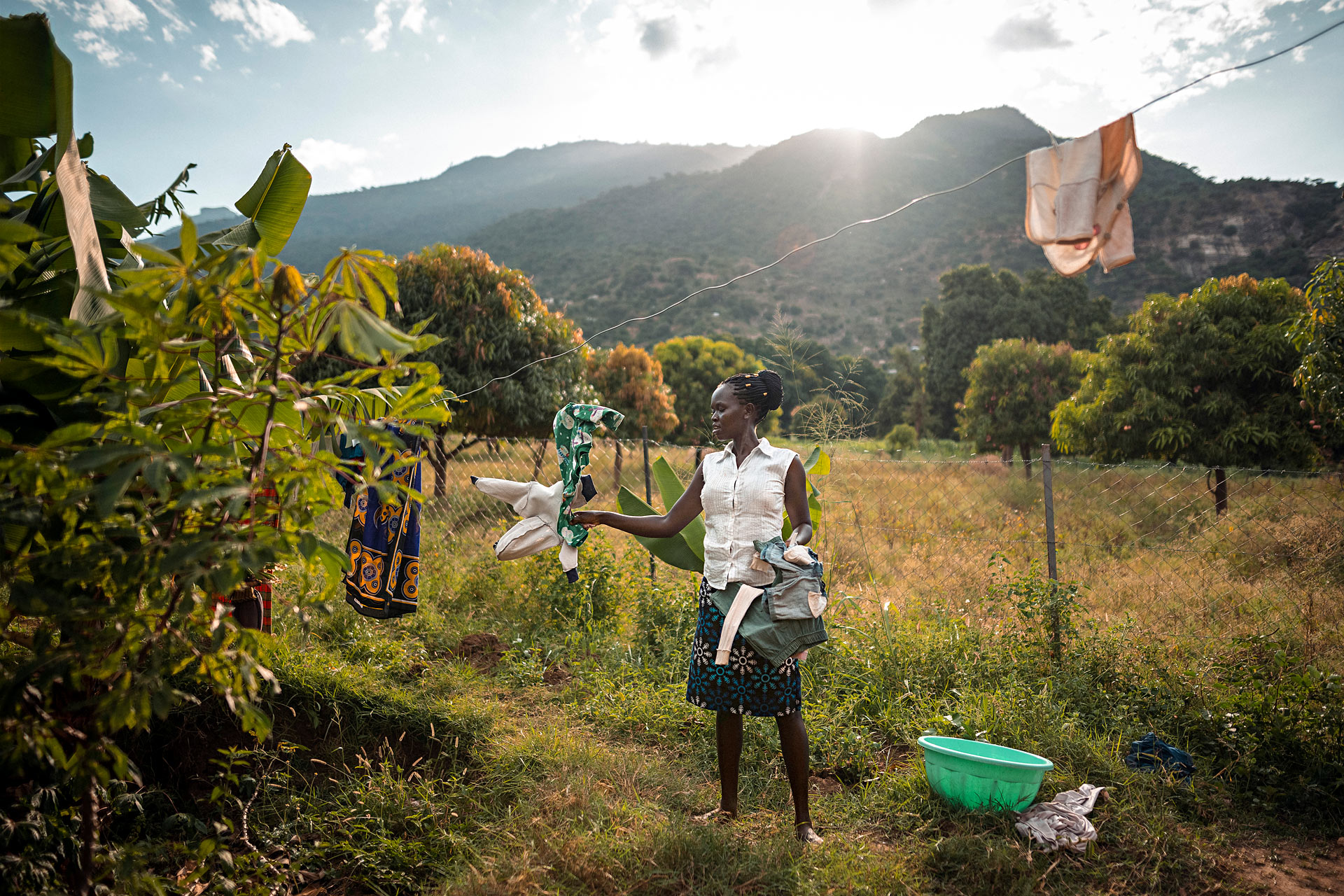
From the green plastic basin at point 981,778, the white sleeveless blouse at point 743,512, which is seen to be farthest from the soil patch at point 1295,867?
the white sleeveless blouse at point 743,512

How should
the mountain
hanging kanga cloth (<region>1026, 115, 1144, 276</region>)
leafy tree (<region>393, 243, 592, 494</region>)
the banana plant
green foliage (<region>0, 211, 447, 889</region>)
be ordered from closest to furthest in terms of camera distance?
green foliage (<region>0, 211, 447, 889</region>) < hanging kanga cloth (<region>1026, 115, 1144, 276</region>) < the banana plant < leafy tree (<region>393, 243, 592, 494</region>) < the mountain

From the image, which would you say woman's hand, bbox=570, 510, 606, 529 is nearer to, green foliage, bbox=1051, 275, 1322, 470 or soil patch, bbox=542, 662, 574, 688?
soil patch, bbox=542, 662, 574, 688

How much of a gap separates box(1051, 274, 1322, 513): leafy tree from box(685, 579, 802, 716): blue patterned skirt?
839 centimetres

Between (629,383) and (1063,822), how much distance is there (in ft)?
42.7

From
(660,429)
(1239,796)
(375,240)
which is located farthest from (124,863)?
(375,240)

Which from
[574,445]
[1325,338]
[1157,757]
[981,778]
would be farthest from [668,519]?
[1325,338]

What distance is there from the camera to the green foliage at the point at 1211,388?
8.58 meters

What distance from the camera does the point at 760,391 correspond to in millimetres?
2717

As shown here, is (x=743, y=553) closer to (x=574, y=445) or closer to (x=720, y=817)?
(x=574, y=445)

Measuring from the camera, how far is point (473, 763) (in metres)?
3.05

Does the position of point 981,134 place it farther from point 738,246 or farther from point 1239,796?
point 1239,796

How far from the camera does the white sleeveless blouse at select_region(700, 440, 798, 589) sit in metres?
2.61

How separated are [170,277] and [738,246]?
4794 centimetres

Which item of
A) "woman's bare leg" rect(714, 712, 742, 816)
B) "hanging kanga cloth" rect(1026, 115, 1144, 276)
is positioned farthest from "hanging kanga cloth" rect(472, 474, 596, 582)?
"hanging kanga cloth" rect(1026, 115, 1144, 276)
